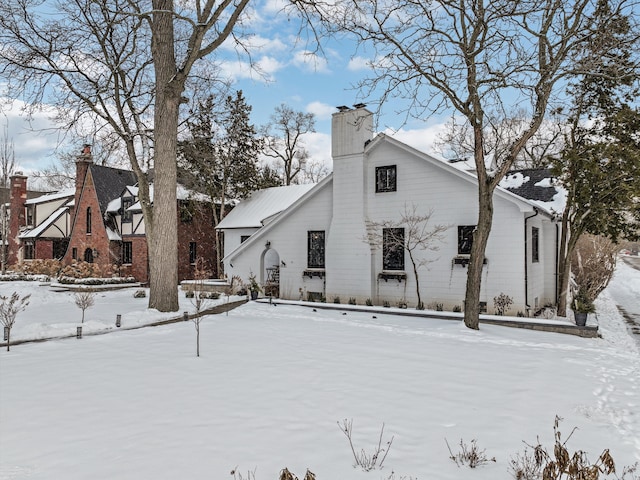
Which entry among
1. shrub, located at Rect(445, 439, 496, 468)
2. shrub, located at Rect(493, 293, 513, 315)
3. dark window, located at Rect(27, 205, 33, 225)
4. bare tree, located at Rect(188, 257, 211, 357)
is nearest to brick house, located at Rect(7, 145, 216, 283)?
dark window, located at Rect(27, 205, 33, 225)

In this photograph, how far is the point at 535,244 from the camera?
15.4m

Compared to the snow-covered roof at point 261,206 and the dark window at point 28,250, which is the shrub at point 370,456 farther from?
the dark window at point 28,250

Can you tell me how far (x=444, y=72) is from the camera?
11.2 metres

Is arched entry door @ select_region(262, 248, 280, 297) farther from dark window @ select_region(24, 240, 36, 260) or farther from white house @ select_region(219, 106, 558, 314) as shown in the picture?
dark window @ select_region(24, 240, 36, 260)

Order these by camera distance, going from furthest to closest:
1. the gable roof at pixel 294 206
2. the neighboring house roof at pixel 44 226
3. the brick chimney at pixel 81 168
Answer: the neighboring house roof at pixel 44 226 < the brick chimney at pixel 81 168 < the gable roof at pixel 294 206

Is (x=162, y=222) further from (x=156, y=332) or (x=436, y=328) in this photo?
(x=436, y=328)

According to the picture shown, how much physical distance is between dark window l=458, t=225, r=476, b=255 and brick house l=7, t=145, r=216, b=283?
628 inches

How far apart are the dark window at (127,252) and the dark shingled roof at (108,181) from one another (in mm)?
2487

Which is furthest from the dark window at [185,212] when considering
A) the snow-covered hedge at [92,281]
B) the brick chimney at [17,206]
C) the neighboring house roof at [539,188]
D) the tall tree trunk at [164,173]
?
the neighboring house roof at [539,188]

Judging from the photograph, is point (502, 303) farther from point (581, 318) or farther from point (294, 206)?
point (294, 206)

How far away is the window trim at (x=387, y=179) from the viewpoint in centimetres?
1532

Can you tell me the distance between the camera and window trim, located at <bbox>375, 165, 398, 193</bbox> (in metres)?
15.3

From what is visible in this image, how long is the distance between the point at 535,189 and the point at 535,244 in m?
2.15

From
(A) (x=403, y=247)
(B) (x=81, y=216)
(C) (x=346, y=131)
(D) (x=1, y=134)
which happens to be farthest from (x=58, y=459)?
(D) (x=1, y=134)
